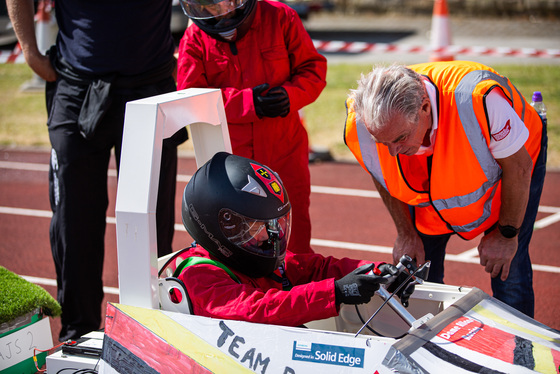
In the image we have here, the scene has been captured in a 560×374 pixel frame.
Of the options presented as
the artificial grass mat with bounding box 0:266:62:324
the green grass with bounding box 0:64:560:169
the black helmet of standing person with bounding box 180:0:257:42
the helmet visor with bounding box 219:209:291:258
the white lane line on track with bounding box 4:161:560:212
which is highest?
the black helmet of standing person with bounding box 180:0:257:42

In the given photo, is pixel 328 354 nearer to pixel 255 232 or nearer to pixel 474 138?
pixel 255 232

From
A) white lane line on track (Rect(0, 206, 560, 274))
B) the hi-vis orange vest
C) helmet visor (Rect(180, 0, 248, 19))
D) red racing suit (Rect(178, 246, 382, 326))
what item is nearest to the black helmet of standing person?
helmet visor (Rect(180, 0, 248, 19))

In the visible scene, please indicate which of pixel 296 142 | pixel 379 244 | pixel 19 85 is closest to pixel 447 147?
pixel 296 142

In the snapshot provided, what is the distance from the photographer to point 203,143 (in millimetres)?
2852

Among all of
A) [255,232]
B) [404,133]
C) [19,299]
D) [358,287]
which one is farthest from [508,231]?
[19,299]

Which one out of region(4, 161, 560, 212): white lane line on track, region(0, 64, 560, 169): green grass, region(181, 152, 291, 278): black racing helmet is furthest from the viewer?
region(0, 64, 560, 169): green grass

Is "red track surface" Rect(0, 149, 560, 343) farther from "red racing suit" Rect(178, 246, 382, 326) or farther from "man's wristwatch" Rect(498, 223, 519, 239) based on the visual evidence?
"red racing suit" Rect(178, 246, 382, 326)

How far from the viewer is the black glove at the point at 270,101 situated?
344 centimetres

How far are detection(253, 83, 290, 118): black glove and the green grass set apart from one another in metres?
3.80

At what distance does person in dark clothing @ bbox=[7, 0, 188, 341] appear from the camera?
134 inches

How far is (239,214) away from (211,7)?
1430 mm

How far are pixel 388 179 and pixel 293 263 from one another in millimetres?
560

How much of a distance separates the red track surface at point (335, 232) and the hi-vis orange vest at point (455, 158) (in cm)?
143

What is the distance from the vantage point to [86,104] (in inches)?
134
